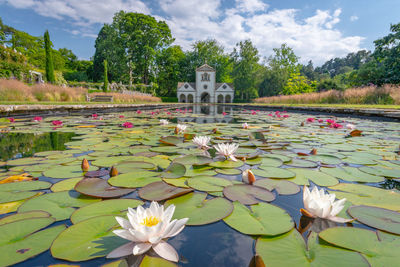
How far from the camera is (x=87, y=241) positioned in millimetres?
644

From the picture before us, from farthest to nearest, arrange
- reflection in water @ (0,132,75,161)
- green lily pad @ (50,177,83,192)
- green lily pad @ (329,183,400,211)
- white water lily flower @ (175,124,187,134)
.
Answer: white water lily flower @ (175,124,187,134), reflection in water @ (0,132,75,161), green lily pad @ (50,177,83,192), green lily pad @ (329,183,400,211)

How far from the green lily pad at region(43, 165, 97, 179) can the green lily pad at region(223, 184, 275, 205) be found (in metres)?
0.95

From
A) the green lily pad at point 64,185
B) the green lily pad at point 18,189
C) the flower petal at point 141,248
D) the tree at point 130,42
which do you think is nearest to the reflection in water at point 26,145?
the green lily pad at point 18,189

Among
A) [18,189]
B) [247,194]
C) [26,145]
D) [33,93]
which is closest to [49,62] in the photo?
[33,93]

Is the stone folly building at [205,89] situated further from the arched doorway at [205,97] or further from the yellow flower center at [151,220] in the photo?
the yellow flower center at [151,220]

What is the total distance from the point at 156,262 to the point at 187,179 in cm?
65

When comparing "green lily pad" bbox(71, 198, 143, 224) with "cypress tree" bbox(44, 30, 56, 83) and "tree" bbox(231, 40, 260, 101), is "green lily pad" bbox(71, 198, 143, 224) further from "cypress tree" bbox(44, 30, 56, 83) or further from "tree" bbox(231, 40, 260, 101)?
"tree" bbox(231, 40, 260, 101)

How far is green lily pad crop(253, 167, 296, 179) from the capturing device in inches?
48.9

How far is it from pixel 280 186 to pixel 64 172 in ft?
4.50

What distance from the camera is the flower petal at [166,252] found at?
1.75ft

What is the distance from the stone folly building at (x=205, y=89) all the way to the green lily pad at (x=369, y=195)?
118 feet

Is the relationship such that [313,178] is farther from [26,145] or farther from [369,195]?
[26,145]

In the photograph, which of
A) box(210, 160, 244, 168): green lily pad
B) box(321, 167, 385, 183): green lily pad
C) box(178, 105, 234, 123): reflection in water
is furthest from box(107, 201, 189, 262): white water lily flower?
box(178, 105, 234, 123): reflection in water

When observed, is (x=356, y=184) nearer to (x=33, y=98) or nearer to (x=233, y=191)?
(x=233, y=191)
